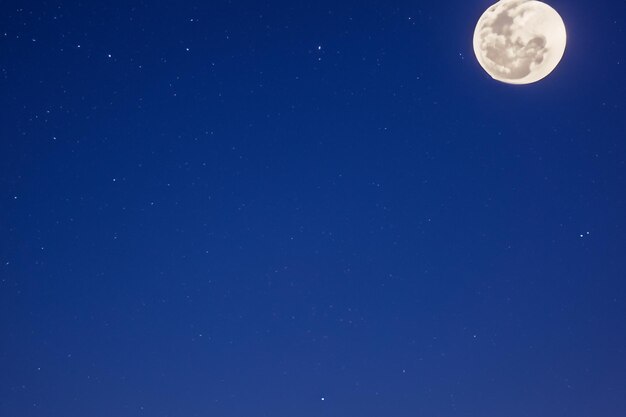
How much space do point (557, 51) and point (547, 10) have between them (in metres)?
0.69

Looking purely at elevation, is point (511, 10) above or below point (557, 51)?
above

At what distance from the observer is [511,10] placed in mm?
9992

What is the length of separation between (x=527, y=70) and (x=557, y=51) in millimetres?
505

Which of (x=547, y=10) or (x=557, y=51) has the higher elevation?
Result: (x=547, y=10)

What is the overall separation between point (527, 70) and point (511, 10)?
0.99 metres

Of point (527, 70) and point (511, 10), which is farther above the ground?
point (511, 10)

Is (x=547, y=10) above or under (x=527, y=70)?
above

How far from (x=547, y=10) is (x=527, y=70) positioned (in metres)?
0.97

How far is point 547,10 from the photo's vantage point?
987cm

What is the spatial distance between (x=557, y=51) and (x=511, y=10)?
3.21ft

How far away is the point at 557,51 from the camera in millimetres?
9734

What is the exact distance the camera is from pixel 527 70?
9.92 meters

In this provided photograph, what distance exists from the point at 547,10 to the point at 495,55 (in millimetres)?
1013
